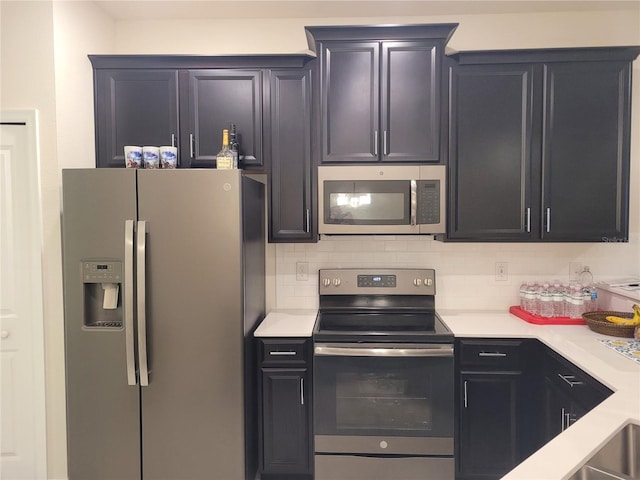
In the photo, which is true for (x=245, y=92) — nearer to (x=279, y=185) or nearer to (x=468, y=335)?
(x=279, y=185)

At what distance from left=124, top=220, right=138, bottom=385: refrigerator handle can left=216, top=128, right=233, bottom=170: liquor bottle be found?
58 cm

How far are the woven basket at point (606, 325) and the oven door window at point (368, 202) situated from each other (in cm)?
115

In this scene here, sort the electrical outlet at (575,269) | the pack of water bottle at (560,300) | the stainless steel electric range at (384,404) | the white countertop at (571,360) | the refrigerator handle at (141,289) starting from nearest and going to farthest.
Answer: the white countertop at (571,360) → the refrigerator handle at (141,289) → the stainless steel electric range at (384,404) → the pack of water bottle at (560,300) → the electrical outlet at (575,269)

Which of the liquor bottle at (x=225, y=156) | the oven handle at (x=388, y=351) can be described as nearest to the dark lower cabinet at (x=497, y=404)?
the oven handle at (x=388, y=351)

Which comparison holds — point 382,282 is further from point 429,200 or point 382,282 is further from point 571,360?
point 571,360

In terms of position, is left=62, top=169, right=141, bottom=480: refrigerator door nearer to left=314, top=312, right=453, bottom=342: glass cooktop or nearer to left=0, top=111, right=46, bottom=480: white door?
left=0, top=111, right=46, bottom=480: white door

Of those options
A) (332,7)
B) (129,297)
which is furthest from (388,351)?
(332,7)

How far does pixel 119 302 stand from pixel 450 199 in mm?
1942

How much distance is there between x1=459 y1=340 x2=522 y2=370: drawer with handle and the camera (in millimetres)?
2164

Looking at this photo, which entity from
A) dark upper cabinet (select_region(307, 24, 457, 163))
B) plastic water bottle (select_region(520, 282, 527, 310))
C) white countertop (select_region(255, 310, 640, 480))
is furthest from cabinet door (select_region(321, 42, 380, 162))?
→ plastic water bottle (select_region(520, 282, 527, 310))

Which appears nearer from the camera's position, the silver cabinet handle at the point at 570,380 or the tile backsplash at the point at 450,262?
the silver cabinet handle at the point at 570,380

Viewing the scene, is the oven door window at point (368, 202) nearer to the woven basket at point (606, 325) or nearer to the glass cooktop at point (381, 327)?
the glass cooktop at point (381, 327)

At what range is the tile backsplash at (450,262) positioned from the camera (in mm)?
2680

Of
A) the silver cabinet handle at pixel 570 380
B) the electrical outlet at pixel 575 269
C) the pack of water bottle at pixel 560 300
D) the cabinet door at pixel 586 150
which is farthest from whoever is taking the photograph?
the electrical outlet at pixel 575 269
